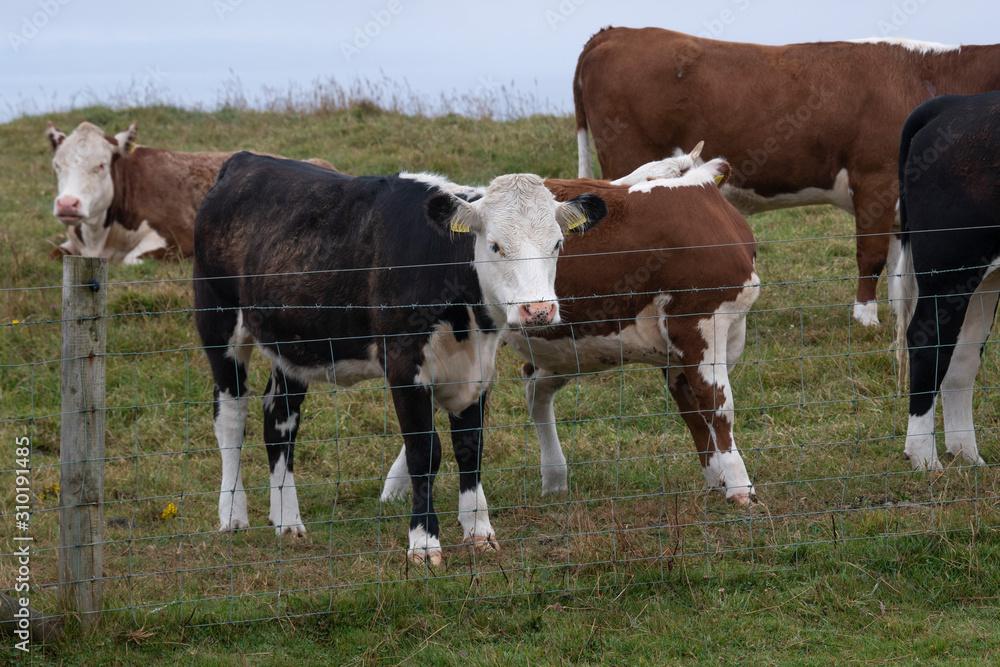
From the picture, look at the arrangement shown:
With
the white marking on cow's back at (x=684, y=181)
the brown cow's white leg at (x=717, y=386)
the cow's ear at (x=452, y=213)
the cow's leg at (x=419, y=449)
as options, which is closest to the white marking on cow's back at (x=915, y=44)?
the white marking on cow's back at (x=684, y=181)

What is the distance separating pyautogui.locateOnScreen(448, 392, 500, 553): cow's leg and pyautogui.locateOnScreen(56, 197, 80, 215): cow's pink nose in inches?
293

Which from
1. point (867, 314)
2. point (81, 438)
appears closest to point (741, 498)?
point (81, 438)

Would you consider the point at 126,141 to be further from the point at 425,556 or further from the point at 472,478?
the point at 425,556

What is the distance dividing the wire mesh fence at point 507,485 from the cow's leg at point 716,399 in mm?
131

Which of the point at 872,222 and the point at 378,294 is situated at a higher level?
the point at 872,222

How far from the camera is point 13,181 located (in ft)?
46.8

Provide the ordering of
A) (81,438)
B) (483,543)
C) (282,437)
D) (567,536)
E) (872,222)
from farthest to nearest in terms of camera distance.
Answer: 1. (872,222)
2. (282,437)
3. (483,543)
4. (567,536)
5. (81,438)

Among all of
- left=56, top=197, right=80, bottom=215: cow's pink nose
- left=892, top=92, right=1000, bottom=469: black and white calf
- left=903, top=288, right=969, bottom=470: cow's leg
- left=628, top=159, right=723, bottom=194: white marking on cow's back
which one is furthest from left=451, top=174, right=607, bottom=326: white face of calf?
left=56, top=197, right=80, bottom=215: cow's pink nose

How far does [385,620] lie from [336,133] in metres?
12.0

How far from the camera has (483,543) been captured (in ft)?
16.5

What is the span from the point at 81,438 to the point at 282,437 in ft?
6.04

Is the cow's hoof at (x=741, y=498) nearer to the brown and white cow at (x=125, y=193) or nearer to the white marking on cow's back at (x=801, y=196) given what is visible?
the white marking on cow's back at (x=801, y=196)

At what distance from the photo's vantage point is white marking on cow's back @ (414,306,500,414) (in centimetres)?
495

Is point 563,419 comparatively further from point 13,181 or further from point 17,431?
point 13,181
